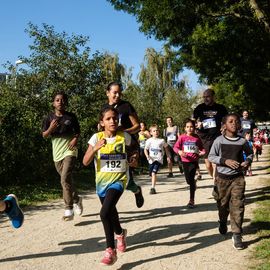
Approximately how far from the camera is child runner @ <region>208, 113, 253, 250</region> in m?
5.12

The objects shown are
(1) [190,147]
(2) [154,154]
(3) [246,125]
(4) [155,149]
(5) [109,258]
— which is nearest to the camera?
(5) [109,258]

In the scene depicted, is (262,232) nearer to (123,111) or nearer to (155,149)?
(123,111)

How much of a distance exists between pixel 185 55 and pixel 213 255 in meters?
11.7

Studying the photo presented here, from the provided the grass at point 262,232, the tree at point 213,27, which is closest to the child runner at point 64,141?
the grass at point 262,232

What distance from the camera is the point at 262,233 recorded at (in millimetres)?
5570

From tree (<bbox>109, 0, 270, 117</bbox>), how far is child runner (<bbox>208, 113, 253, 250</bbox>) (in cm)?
608

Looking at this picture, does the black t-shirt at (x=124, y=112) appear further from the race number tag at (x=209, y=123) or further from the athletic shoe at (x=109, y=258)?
the race number tag at (x=209, y=123)

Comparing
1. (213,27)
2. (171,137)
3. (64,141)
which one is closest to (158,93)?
(171,137)

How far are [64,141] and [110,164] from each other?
215cm

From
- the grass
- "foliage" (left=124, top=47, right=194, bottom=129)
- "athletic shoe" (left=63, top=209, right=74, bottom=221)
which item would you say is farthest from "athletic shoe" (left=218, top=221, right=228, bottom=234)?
"foliage" (left=124, top=47, right=194, bottom=129)

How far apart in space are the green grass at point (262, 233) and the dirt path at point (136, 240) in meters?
0.11

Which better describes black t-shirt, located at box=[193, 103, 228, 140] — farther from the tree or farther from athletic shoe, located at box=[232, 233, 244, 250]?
the tree

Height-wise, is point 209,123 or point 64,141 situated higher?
point 209,123

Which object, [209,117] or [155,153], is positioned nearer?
[209,117]
